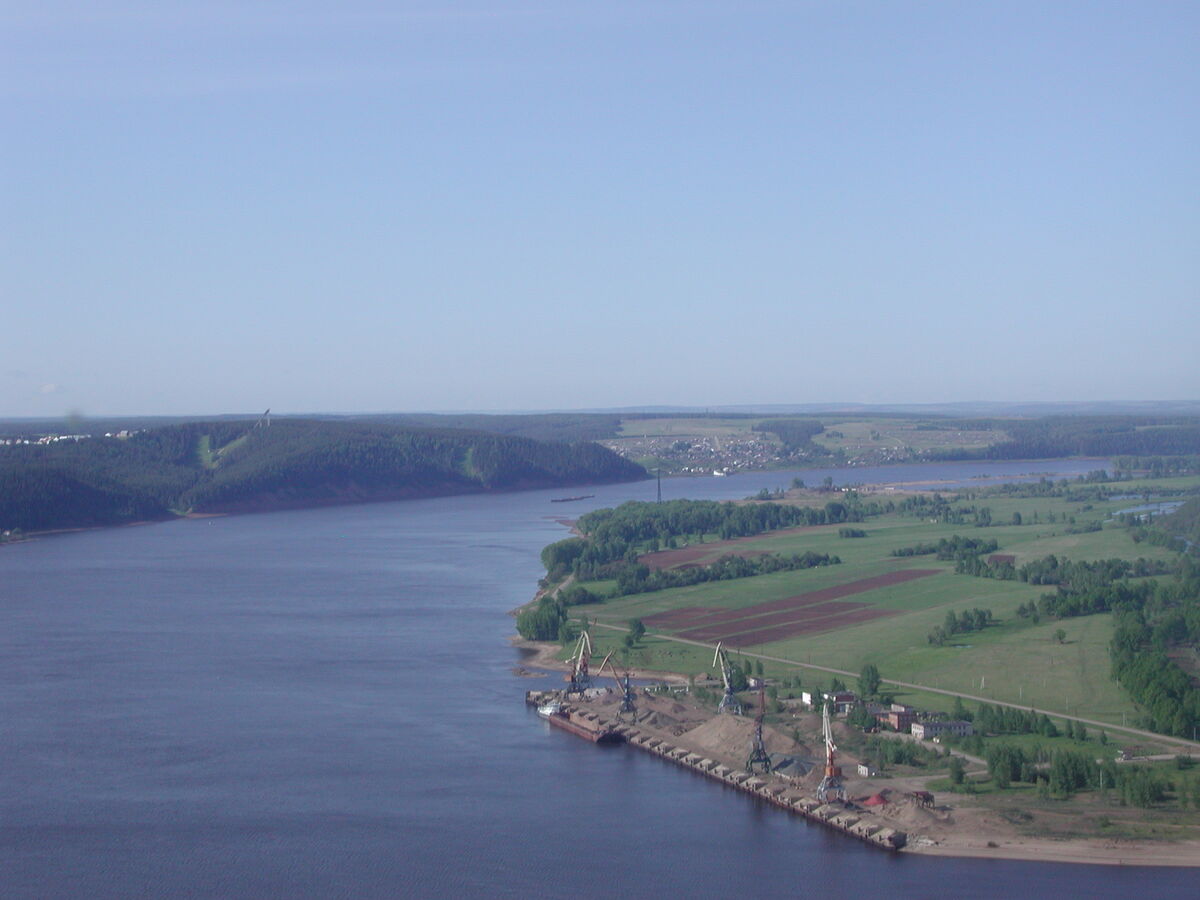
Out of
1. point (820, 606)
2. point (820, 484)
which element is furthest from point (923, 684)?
point (820, 484)

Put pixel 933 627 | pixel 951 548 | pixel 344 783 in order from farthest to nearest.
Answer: pixel 951 548 < pixel 933 627 < pixel 344 783

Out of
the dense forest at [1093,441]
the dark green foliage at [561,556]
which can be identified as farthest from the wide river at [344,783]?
the dense forest at [1093,441]

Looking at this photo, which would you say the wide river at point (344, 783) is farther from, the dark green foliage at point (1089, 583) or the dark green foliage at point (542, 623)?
the dark green foliage at point (1089, 583)

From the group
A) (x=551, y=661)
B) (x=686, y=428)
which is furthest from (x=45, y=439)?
(x=551, y=661)

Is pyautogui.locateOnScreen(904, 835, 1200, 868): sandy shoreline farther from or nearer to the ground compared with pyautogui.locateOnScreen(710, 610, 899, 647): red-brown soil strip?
nearer to the ground

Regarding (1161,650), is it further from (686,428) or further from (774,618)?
(686,428)

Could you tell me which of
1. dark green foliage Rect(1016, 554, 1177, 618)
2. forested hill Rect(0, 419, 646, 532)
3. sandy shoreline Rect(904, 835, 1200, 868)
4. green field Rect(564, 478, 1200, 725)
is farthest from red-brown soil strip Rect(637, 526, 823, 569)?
forested hill Rect(0, 419, 646, 532)

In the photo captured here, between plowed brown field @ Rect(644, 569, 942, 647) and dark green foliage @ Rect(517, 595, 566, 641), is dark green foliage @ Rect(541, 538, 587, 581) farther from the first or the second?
dark green foliage @ Rect(517, 595, 566, 641)

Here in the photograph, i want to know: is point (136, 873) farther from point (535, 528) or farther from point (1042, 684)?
point (535, 528)
